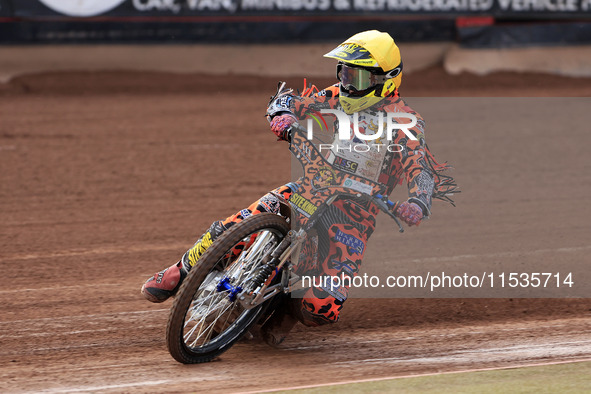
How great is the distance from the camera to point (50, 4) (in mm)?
13859

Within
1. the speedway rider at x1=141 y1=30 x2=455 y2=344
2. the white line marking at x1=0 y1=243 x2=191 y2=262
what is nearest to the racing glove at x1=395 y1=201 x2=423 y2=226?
the speedway rider at x1=141 y1=30 x2=455 y2=344

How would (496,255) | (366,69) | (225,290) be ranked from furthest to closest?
(496,255) → (366,69) → (225,290)

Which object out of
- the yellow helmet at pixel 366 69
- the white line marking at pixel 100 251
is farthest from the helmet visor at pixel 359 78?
the white line marking at pixel 100 251

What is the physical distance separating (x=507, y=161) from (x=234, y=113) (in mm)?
4578

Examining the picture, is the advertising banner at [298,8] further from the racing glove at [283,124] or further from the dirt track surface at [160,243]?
the racing glove at [283,124]

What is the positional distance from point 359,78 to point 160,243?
3.19 metres

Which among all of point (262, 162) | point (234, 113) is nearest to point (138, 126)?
point (234, 113)

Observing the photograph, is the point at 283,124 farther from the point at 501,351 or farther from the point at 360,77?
the point at 501,351

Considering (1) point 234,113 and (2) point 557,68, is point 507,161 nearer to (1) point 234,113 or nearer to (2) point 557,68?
(1) point 234,113

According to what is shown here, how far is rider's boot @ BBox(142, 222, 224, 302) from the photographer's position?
521cm

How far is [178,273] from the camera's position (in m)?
5.28

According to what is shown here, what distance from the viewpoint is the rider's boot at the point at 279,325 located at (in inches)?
211

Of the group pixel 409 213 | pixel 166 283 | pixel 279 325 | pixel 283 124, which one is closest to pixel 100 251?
pixel 166 283

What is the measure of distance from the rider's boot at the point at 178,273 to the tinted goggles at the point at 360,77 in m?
1.20
